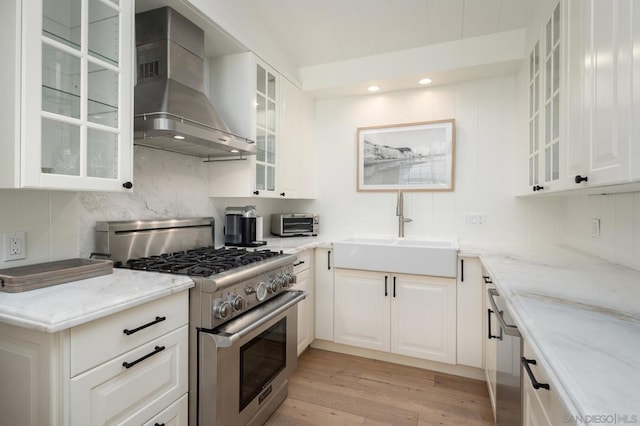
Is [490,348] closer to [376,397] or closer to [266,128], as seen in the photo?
[376,397]

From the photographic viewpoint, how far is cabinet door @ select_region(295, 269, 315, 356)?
2.47m

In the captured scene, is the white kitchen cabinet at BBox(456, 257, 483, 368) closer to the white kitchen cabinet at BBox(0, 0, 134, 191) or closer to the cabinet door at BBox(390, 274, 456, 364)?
the cabinet door at BBox(390, 274, 456, 364)

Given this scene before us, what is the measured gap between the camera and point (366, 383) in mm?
2262

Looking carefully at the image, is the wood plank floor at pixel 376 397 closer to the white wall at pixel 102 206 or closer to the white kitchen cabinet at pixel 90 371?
the white kitchen cabinet at pixel 90 371

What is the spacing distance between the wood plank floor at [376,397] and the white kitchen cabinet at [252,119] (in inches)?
54.6

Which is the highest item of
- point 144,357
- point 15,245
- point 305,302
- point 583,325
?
point 15,245

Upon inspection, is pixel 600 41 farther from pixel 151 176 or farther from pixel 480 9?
pixel 151 176

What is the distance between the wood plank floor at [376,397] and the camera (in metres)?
1.89

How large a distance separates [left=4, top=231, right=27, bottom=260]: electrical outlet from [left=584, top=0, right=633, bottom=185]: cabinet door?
7.03 feet

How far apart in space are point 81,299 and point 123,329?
163mm

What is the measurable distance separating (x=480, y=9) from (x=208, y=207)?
238 cm

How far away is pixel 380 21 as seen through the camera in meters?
2.43

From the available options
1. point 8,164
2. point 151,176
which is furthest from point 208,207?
point 8,164

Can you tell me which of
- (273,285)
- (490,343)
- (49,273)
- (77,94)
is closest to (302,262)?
(273,285)
